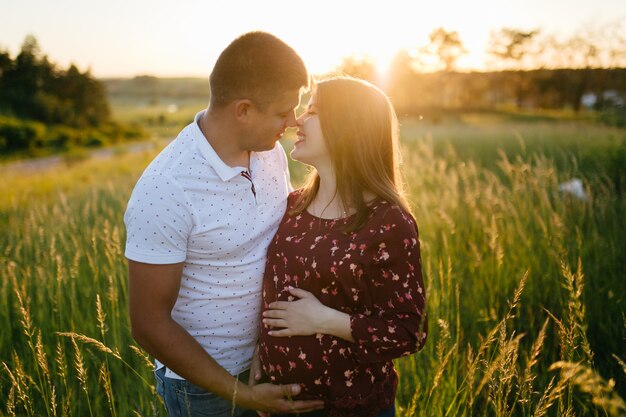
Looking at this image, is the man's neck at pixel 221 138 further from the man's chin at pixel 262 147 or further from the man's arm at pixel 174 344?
the man's arm at pixel 174 344

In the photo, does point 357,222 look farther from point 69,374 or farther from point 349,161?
point 69,374

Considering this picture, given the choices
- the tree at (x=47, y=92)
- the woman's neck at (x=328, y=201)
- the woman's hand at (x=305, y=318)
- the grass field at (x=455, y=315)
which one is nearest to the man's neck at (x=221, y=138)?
the woman's neck at (x=328, y=201)

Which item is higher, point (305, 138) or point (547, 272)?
point (305, 138)

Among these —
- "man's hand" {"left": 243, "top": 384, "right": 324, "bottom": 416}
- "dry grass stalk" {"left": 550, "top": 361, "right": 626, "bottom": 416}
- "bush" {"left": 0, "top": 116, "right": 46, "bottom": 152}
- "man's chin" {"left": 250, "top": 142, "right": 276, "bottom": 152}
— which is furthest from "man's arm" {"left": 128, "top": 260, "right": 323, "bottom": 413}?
"bush" {"left": 0, "top": 116, "right": 46, "bottom": 152}

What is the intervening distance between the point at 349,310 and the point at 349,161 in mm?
687

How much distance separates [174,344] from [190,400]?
40 centimetres

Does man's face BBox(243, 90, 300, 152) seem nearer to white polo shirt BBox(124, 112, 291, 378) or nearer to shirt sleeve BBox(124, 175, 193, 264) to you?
white polo shirt BBox(124, 112, 291, 378)

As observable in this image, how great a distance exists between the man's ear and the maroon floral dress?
1.98 feet

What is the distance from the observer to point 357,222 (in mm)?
2043

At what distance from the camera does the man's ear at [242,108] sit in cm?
211

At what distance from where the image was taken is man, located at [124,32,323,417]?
6.02 ft

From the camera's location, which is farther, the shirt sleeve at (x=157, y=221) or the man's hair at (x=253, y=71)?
the man's hair at (x=253, y=71)

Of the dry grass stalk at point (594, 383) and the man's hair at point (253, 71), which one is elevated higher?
the man's hair at point (253, 71)

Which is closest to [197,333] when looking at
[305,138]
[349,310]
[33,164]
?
[349,310]
